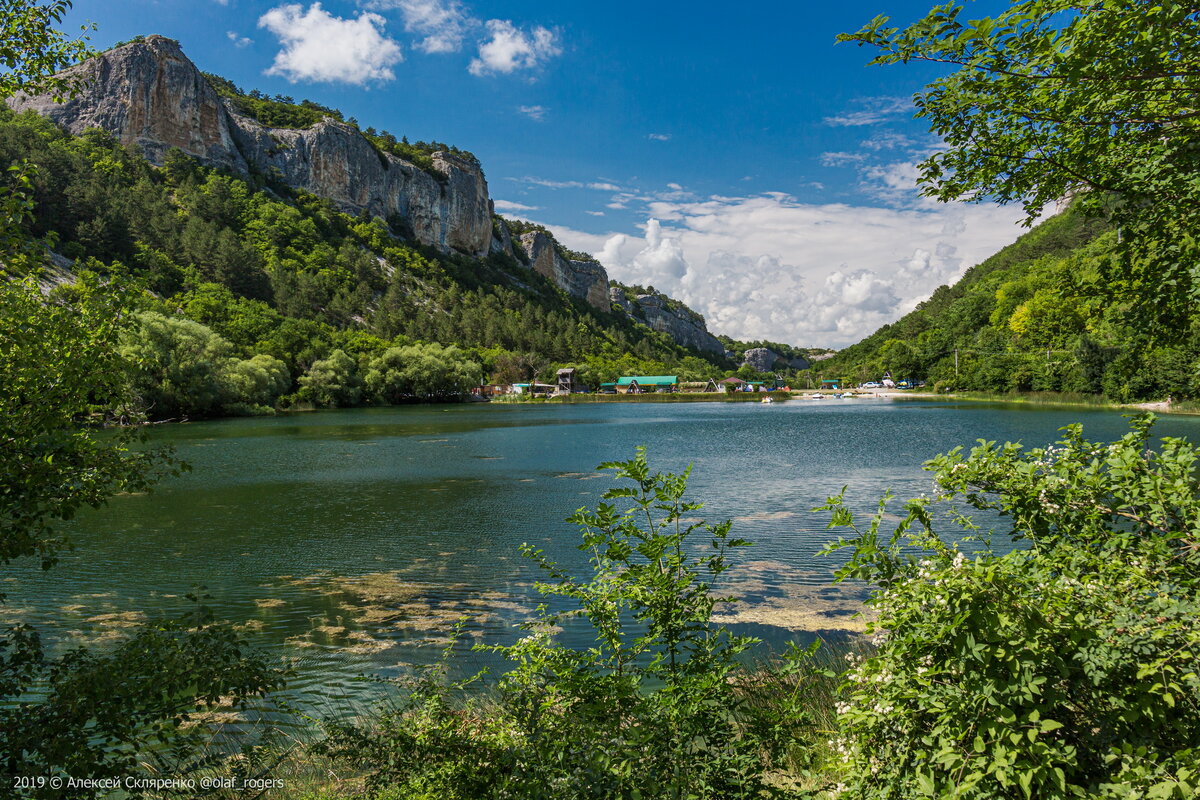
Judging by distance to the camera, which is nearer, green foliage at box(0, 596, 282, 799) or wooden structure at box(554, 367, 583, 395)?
green foliage at box(0, 596, 282, 799)

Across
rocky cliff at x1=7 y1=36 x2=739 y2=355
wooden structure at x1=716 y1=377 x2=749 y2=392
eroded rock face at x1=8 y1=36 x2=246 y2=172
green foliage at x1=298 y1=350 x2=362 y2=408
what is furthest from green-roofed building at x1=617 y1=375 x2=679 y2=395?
eroded rock face at x1=8 y1=36 x2=246 y2=172

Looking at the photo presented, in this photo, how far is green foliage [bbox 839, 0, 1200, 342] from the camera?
14.3 feet

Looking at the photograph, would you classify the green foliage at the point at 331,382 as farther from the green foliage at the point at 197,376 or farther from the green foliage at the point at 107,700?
the green foliage at the point at 107,700

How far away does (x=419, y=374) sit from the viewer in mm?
96750

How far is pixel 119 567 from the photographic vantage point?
14578mm

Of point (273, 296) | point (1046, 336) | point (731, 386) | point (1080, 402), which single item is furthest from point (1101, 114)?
point (731, 386)

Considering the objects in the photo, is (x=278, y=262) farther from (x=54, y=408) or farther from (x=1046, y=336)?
(x=54, y=408)

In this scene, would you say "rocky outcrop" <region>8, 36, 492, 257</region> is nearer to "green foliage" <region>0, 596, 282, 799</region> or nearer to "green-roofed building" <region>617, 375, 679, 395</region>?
"green-roofed building" <region>617, 375, 679, 395</region>

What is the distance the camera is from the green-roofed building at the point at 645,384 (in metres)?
147

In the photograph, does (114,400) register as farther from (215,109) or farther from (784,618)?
(215,109)

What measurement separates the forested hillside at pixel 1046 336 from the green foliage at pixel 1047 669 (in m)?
1.61

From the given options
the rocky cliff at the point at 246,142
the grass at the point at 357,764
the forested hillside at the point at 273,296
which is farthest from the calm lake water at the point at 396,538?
the rocky cliff at the point at 246,142

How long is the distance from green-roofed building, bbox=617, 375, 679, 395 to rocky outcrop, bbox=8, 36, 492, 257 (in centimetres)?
8325

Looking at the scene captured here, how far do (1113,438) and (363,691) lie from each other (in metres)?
36.7
